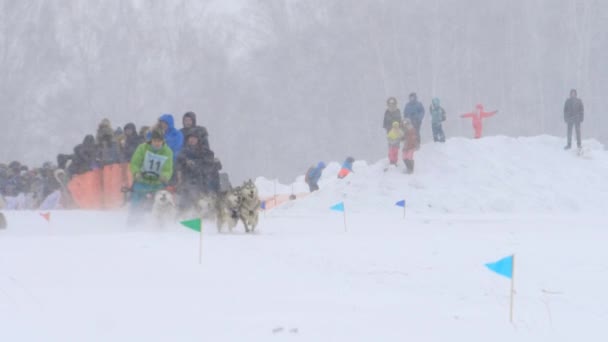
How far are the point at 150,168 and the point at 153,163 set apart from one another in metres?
0.09

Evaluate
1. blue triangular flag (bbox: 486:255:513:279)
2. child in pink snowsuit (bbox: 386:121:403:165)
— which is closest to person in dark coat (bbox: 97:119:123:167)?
child in pink snowsuit (bbox: 386:121:403:165)

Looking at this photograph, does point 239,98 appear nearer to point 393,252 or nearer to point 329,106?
point 329,106

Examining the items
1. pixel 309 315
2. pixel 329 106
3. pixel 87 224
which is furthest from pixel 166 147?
pixel 329 106

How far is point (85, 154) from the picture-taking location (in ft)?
56.2

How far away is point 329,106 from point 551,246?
4731 cm

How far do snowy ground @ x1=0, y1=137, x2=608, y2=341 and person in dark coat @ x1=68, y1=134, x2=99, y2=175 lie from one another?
3590mm

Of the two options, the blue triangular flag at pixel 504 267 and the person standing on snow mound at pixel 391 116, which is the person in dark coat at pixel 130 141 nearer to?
the person standing on snow mound at pixel 391 116

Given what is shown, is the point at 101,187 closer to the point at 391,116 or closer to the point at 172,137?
the point at 172,137

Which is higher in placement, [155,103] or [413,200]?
[155,103]

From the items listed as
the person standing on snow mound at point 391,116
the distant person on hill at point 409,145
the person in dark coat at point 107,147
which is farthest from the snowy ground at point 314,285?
the person standing on snow mound at point 391,116

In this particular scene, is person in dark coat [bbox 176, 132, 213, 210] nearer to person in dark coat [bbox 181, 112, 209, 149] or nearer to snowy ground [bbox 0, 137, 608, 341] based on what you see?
person in dark coat [bbox 181, 112, 209, 149]

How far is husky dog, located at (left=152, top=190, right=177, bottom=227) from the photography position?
1188 centimetres

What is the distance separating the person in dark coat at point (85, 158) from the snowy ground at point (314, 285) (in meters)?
3.59

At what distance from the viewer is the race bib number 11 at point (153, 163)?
39.9 ft
